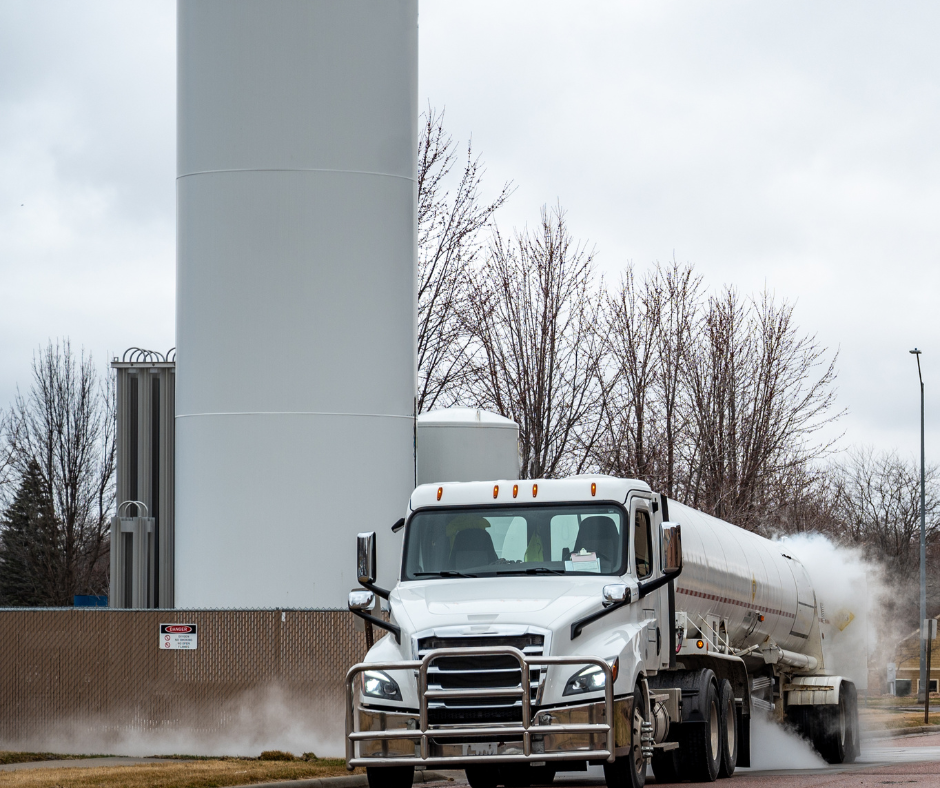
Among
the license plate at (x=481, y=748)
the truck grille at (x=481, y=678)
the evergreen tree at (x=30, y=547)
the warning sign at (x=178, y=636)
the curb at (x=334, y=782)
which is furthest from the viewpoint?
the evergreen tree at (x=30, y=547)

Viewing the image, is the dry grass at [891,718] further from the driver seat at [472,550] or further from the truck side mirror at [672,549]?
the driver seat at [472,550]

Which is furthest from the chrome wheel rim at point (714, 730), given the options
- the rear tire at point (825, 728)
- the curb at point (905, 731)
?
the curb at point (905, 731)

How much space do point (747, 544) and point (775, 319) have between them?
948 inches

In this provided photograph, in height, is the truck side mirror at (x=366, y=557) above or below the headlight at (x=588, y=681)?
above

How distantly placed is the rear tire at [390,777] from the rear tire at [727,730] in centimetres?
473

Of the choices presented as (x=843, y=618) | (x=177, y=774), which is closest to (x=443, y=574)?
(x=177, y=774)

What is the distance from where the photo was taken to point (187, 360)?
21688 millimetres

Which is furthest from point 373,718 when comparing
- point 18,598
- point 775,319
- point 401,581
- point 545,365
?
point 18,598

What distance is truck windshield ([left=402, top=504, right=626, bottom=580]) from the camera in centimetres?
1381

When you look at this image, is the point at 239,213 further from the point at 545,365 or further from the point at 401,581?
the point at 545,365

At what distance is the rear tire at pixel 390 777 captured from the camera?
1305 cm

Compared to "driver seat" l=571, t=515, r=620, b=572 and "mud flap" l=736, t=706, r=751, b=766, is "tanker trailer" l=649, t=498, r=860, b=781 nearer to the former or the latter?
"mud flap" l=736, t=706, r=751, b=766

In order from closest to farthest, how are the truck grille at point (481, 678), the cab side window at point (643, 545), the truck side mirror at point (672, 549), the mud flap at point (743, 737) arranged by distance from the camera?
the truck grille at point (481, 678), the truck side mirror at point (672, 549), the cab side window at point (643, 545), the mud flap at point (743, 737)

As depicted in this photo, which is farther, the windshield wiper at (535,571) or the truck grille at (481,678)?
the windshield wiper at (535,571)
